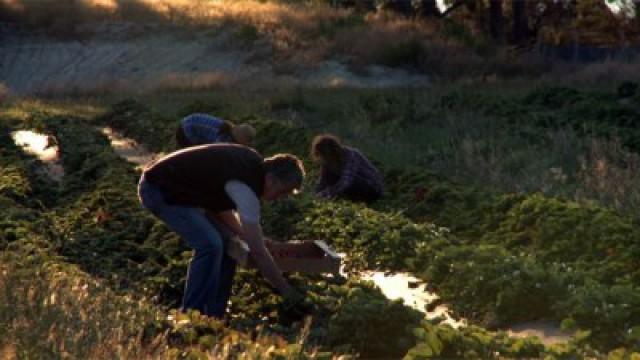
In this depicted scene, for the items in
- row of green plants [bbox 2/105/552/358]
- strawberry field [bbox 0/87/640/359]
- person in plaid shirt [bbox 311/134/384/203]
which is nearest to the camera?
row of green plants [bbox 2/105/552/358]

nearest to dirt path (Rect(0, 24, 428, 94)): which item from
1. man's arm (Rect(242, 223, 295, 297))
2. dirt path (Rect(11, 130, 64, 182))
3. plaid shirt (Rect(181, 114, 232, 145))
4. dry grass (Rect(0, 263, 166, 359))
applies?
dirt path (Rect(11, 130, 64, 182))

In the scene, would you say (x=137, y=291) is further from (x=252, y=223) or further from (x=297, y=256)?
(x=252, y=223)

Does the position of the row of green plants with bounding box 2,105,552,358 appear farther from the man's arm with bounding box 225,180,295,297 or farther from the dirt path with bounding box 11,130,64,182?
the dirt path with bounding box 11,130,64,182

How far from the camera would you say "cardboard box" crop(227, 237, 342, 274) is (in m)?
8.50

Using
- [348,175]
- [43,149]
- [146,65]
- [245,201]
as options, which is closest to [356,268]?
[348,175]

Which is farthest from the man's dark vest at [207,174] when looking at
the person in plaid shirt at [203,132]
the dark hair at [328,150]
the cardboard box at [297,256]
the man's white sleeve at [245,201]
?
the dark hair at [328,150]

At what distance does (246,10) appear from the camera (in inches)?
2013

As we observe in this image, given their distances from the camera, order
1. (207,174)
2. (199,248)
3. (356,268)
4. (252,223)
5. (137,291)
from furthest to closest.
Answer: (356,268)
(137,291)
(199,248)
(207,174)
(252,223)

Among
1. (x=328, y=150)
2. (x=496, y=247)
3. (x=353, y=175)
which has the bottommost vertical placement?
(x=353, y=175)

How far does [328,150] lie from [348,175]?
50 centimetres

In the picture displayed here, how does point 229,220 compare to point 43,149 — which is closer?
point 229,220

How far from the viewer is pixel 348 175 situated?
14016 mm

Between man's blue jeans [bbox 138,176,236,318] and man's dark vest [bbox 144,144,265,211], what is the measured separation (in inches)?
2.7

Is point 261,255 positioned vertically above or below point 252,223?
below
